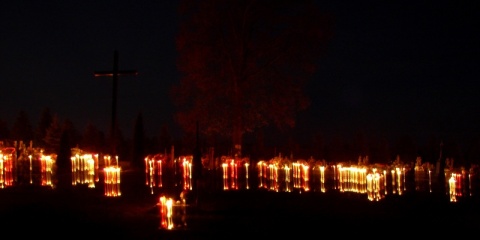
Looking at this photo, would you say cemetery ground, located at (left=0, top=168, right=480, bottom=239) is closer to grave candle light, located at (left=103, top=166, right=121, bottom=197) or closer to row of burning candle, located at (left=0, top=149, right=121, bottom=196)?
grave candle light, located at (left=103, top=166, right=121, bottom=197)

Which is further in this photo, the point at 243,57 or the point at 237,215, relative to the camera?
the point at 243,57

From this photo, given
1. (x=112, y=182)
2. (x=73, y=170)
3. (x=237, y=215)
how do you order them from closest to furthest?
(x=237, y=215), (x=112, y=182), (x=73, y=170)

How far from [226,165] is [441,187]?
6.16 meters

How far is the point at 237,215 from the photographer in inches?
448

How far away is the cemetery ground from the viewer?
9.87m

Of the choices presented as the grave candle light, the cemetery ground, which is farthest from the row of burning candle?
the cemetery ground

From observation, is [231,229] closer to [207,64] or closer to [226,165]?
[226,165]

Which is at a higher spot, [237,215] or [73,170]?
[73,170]

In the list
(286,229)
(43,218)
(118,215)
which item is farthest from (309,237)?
(43,218)

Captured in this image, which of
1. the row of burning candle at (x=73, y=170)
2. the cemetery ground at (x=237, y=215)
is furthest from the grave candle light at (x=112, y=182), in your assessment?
the cemetery ground at (x=237, y=215)

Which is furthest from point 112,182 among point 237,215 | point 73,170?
point 237,215

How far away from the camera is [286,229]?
10148 mm

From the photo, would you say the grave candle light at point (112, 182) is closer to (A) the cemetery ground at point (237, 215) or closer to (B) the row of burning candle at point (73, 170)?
(B) the row of burning candle at point (73, 170)

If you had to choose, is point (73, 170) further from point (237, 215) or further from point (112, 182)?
point (237, 215)
